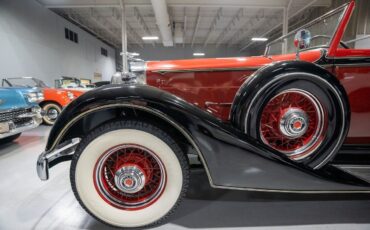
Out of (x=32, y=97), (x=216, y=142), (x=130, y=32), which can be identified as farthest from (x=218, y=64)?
(x=130, y=32)

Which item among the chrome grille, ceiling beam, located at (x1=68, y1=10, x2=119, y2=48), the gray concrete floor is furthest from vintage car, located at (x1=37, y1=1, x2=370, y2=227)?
ceiling beam, located at (x1=68, y1=10, x2=119, y2=48)

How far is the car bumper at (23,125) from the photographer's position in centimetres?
362

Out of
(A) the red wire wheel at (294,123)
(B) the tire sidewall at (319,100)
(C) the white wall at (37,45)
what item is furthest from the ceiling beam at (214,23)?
(B) the tire sidewall at (319,100)

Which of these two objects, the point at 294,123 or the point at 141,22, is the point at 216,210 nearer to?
the point at 294,123

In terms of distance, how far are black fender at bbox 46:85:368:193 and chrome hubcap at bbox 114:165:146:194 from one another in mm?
396

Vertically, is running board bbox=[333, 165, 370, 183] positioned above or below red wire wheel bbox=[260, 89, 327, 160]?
below

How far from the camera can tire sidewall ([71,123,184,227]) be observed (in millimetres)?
1449

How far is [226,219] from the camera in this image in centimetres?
171

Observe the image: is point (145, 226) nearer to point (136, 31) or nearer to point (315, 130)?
point (315, 130)

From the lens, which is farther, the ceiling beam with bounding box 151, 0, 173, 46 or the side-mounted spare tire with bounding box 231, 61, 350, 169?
the ceiling beam with bounding box 151, 0, 173, 46

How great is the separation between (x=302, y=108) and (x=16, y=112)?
4.31 m

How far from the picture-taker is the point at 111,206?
154cm

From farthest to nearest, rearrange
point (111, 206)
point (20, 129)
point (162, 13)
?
point (162, 13)
point (20, 129)
point (111, 206)

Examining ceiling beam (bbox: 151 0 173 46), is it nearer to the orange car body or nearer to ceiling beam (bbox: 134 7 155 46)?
ceiling beam (bbox: 134 7 155 46)
